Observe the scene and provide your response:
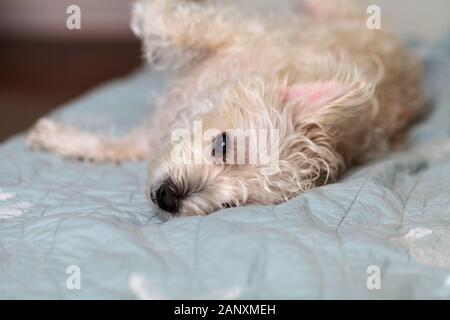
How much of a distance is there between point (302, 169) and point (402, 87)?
90 cm

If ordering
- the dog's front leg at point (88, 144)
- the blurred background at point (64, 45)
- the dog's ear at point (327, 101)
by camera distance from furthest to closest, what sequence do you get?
the blurred background at point (64, 45), the dog's front leg at point (88, 144), the dog's ear at point (327, 101)

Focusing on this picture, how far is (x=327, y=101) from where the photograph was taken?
63.5 inches

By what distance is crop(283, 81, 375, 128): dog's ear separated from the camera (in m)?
1.60

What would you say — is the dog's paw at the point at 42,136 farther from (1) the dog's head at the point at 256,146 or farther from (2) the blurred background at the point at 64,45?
(2) the blurred background at the point at 64,45

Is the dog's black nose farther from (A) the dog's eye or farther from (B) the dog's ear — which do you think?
(B) the dog's ear

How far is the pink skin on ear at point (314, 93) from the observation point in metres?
1.60

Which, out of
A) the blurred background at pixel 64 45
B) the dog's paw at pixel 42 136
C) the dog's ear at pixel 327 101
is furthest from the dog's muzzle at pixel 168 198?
the blurred background at pixel 64 45

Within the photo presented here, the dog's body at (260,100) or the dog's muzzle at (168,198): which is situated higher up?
the dog's body at (260,100)

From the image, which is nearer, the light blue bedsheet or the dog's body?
the light blue bedsheet

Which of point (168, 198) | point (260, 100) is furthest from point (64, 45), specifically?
point (168, 198)

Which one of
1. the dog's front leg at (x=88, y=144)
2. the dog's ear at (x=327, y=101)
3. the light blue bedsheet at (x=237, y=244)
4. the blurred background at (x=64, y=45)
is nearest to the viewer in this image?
the light blue bedsheet at (x=237, y=244)

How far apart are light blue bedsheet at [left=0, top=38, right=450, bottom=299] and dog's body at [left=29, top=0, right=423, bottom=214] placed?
12cm

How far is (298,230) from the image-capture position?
1.24m

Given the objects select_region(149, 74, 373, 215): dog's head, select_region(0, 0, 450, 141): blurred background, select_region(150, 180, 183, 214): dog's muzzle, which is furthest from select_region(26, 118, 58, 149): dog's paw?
select_region(0, 0, 450, 141): blurred background
